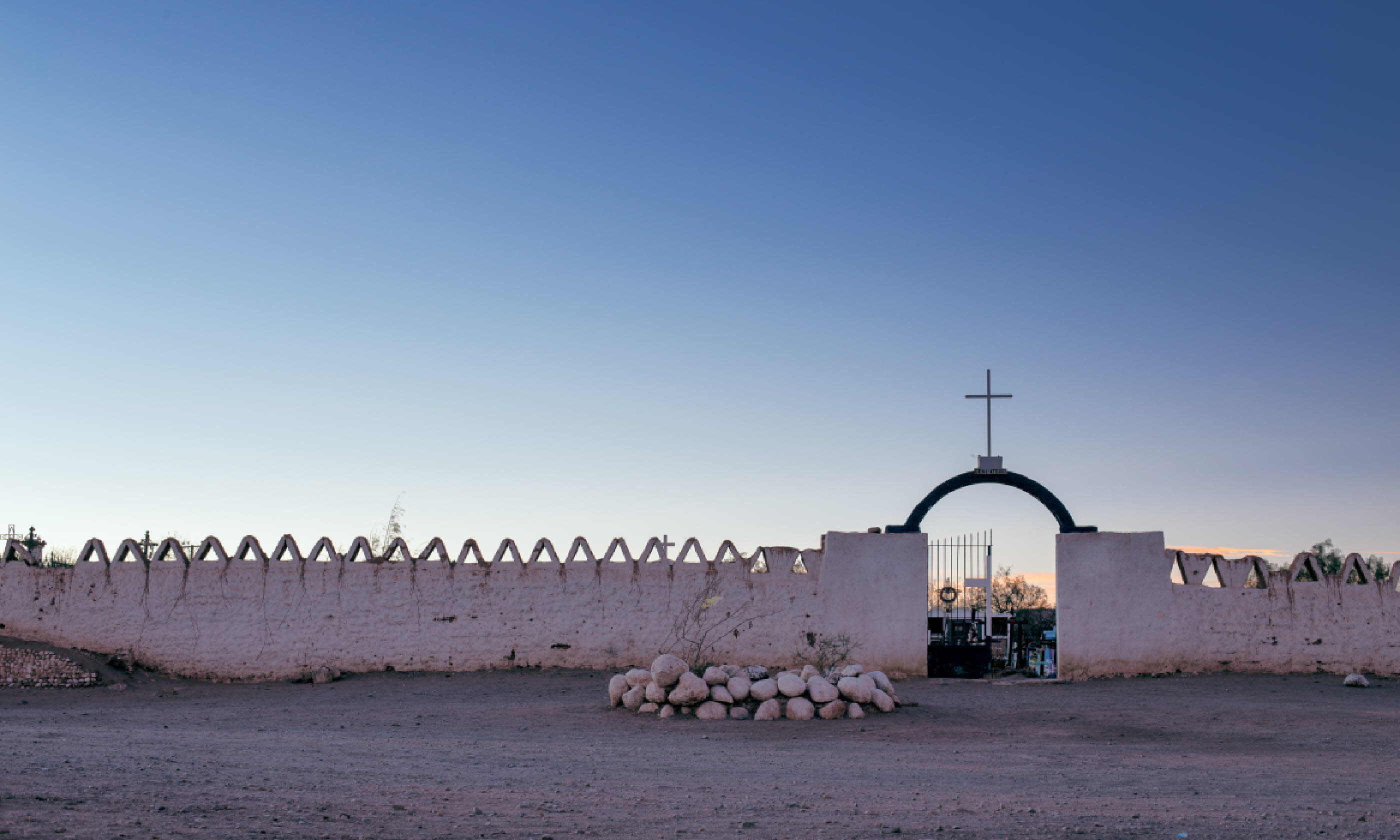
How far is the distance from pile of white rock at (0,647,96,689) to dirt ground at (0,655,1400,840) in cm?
55

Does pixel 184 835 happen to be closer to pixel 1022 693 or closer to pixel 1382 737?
pixel 1382 737

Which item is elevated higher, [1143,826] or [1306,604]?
[1306,604]

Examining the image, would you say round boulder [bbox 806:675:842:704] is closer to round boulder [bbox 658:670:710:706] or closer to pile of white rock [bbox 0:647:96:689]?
round boulder [bbox 658:670:710:706]

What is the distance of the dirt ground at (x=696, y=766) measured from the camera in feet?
19.2

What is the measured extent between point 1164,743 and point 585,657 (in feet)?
28.6

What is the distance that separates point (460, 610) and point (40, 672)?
5.99 metres

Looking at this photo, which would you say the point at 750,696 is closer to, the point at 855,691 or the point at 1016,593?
the point at 855,691

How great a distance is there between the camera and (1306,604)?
16.0m

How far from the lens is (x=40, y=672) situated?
1557cm

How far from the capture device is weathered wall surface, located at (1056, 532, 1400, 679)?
15.9 m

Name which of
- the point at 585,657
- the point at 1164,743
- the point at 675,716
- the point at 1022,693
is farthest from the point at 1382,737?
the point at 585,657

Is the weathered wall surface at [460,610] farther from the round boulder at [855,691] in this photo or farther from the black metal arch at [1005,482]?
the round boulder at [855,691]

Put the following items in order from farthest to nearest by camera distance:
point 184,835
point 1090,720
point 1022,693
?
point 1022,693
point 1090,720
point 184,835

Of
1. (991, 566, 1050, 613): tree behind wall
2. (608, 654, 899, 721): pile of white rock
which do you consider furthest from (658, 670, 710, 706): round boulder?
(991, 566, 1050, 613): tree behind wall
